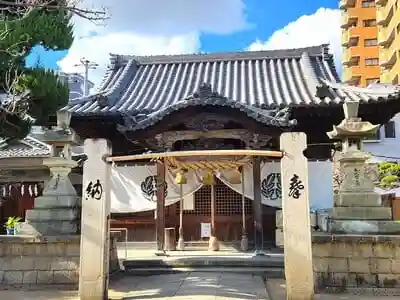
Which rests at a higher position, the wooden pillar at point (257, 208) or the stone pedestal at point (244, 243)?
the wooden pillar at point (257, 208)

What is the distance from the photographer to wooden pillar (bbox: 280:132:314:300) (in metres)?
7.38

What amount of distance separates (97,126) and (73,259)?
6.10 meters

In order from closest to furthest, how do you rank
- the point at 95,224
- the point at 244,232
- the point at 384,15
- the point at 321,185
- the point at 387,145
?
the point at 95,224
the point at 244,232
the point at 321,185
the point at 387,145
the point at 384,15

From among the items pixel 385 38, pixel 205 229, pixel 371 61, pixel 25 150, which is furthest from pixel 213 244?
pixel 371 61

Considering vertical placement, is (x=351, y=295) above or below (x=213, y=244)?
below

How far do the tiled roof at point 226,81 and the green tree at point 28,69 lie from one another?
4.15 m

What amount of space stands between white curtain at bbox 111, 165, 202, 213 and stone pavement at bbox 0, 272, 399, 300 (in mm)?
4474

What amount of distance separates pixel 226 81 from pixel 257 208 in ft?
21.0

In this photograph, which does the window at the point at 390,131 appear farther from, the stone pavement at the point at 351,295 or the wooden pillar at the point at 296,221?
the wooden pillar at the point at 296,221

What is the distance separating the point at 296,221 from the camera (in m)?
7.51

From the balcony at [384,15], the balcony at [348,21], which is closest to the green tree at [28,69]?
the balcony at [384,15]

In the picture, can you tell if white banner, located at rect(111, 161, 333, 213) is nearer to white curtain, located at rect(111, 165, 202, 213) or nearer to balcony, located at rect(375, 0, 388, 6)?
white curtain, located at rect(111, 165, 202, 213)

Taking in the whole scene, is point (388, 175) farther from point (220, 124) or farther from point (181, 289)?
point (181, 289)

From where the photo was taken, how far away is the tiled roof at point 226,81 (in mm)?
13609
